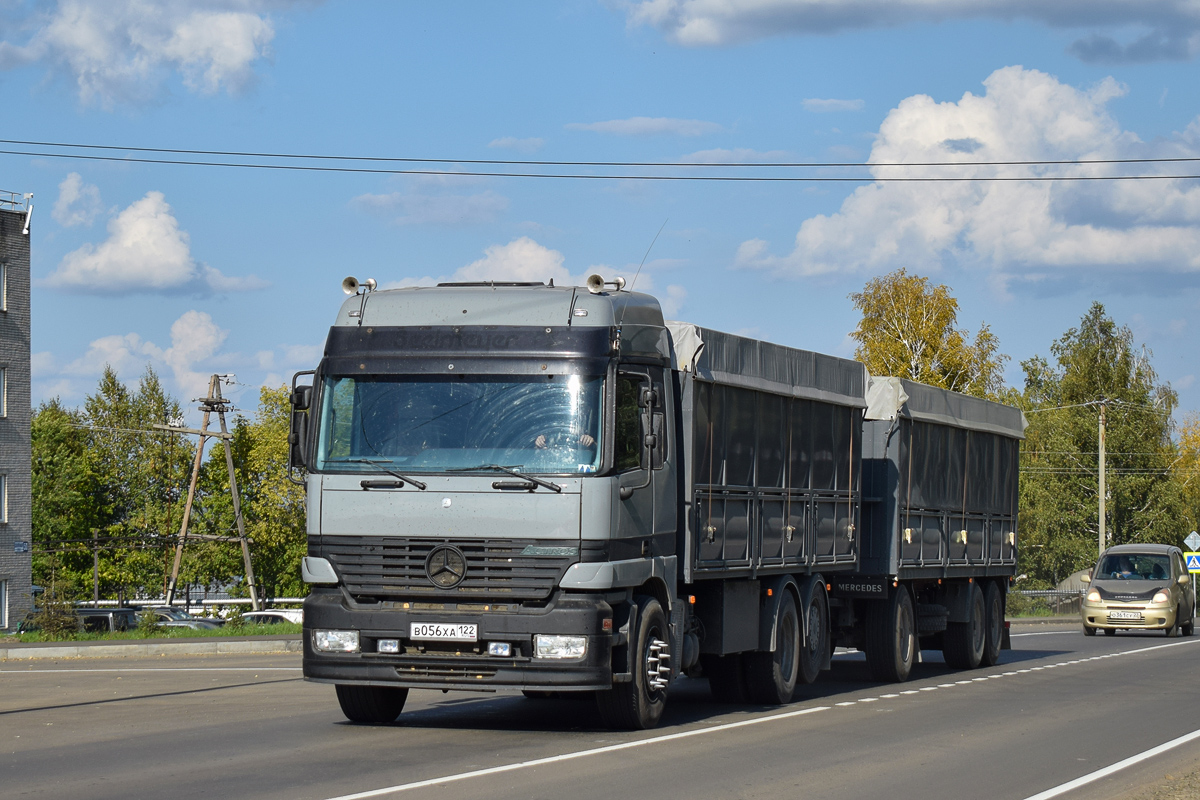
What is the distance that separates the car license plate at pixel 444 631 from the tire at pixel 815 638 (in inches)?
208

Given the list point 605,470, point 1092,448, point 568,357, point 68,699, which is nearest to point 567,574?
point 605,470

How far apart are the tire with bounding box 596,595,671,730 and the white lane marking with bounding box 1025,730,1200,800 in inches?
131

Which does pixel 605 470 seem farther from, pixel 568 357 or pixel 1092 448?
pixel 1092 448

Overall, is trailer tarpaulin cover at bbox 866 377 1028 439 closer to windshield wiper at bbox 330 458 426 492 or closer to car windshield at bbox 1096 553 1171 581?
windshield wiper at bbox 330 458 426 492

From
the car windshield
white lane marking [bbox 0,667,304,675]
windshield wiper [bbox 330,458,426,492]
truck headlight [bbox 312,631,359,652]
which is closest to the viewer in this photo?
windshield wiper [bbox 330,458,426,492]

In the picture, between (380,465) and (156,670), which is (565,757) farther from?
(156,670)

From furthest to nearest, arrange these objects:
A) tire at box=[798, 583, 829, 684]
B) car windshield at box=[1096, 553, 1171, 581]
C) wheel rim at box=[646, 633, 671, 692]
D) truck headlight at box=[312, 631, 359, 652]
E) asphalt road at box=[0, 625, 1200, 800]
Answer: car windshield at box=[1096, 553, 1171, 581], tire at box=[798, 583, 829, 684], wheel rim at box=[646, 633, 671, 692], truck headlight at box=[312, 631, 359, 652], asphalt road at box=[0, 625, 1200, 800]

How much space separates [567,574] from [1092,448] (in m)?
70.4

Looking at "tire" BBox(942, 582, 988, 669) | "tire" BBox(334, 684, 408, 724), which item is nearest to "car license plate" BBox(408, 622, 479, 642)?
"tire" BBox(334, 684, 408, 724)

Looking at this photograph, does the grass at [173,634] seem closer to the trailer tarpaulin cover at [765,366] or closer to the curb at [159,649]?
the curb at [159,649]

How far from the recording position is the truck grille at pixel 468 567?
36.6 feet

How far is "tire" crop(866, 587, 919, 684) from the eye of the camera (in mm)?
18016

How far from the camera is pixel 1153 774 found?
1034 cm

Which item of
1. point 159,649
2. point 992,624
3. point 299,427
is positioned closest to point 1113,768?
point 299,427
